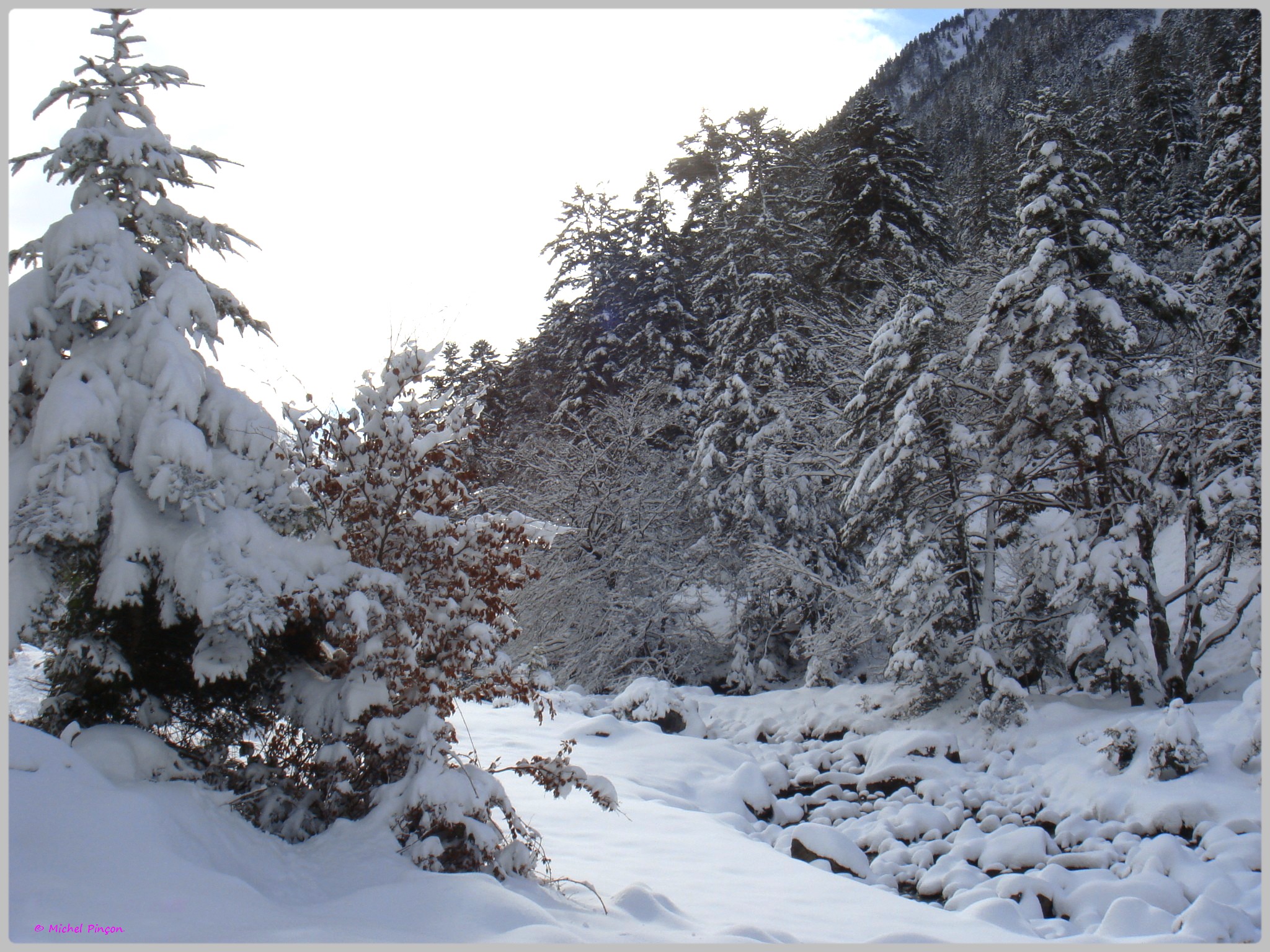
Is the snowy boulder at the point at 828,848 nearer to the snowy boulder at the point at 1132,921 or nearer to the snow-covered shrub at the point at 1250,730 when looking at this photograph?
the snowy boulder at the point at 1132,921

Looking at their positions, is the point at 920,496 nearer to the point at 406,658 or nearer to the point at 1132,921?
the point at 1132,921

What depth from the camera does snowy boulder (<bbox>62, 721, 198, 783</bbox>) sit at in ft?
16.1

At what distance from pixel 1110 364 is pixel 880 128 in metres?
13.5

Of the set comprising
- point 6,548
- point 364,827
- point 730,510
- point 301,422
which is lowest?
point 364,827

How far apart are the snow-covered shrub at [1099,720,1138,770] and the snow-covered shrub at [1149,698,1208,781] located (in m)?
0.54

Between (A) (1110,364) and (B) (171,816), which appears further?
(A) (1110,364)

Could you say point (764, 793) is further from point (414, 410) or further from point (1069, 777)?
point (414, 410)

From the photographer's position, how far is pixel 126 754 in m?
5.01

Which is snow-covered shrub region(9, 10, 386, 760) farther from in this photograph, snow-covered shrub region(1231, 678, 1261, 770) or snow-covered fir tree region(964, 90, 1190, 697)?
snow-covered fir tree region(964, 90, 1190, 697)

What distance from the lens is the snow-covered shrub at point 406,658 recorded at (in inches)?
212

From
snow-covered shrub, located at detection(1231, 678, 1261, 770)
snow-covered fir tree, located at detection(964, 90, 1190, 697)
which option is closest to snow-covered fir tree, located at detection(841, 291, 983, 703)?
snow-covered fir tree, located at detection(964, 90, 1190, 697)

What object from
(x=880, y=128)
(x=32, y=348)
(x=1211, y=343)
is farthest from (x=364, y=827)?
(x=880, y=128)

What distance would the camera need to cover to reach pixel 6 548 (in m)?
4.73

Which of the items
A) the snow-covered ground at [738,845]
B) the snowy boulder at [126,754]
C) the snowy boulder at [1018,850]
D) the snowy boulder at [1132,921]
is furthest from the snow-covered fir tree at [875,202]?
the snowy boulder at [126,754]
